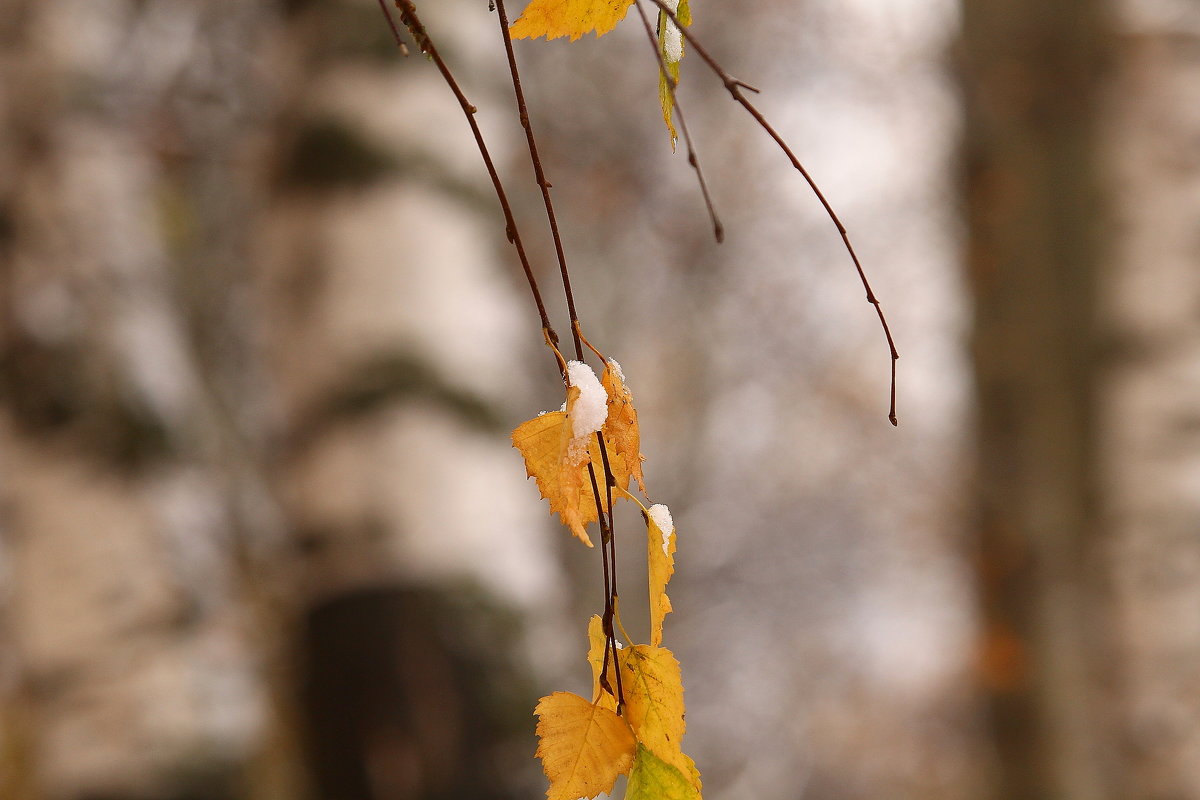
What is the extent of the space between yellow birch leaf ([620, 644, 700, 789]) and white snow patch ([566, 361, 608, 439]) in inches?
3.0

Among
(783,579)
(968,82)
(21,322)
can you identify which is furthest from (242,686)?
(783,579)

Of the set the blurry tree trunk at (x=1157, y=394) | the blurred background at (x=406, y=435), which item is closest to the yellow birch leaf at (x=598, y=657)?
the blurred background at (x=406, y=435)

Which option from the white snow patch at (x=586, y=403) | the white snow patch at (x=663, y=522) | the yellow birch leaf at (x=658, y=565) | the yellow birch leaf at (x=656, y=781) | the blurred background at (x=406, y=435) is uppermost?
the blurred background at (x=406, y=435)

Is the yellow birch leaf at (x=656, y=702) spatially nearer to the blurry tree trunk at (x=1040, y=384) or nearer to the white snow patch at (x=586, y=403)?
the white snow patch at (x=586, y=403)

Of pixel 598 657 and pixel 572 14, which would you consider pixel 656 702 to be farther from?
pixel 572 14

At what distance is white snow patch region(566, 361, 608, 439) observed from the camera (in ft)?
0.97

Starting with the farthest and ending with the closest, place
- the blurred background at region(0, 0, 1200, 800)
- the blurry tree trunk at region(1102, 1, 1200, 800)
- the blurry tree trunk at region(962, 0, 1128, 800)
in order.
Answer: the blurry tree trunk at region(962, 0, 1128, 800) < the blurry tree trunk at region(1102, 1, 1200, 800) < the blurred background at region(0, 0, 1200, 800)

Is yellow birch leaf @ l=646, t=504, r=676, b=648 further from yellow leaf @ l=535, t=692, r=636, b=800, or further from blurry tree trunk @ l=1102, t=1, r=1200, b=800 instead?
blurry tree trunk @ l=1102, t=1, r=1200, b=800

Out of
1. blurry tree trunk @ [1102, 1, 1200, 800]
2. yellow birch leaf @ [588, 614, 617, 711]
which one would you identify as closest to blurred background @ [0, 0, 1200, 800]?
blurry tree trunk @ [1102, 1, 1200, 800]

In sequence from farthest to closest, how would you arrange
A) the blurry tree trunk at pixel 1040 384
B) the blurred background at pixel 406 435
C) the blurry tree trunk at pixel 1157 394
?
the blurry tree trunk at pixel 1040 384 → the blurry tree trunk at pixel 1157 394 → the blurred background at pixel 406 435

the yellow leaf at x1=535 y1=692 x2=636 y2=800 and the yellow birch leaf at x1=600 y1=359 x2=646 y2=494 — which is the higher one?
the yellow birch leaf at x1=600 y1=359 x2=646 y2=494

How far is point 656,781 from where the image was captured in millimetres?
313

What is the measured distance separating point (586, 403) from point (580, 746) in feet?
0.38

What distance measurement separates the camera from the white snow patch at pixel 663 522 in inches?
12.5
